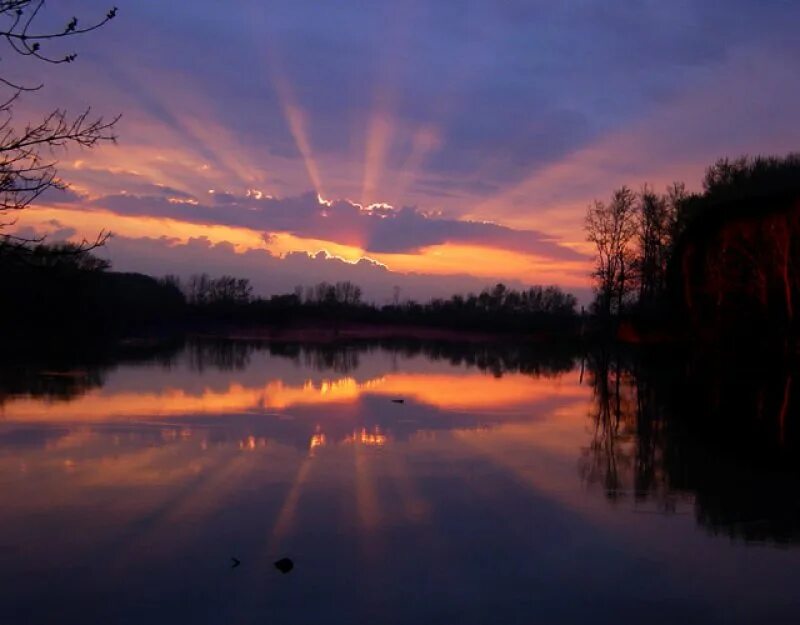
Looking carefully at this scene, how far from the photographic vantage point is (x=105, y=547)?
6.34 meters

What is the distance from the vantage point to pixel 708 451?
436 inches

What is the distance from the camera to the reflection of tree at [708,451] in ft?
26.0

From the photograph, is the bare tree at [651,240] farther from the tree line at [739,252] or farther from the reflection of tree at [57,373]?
the reflection of tree at [57,373]

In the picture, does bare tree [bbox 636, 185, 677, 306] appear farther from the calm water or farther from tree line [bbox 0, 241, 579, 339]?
the calm water

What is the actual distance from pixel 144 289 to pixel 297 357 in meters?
80.0

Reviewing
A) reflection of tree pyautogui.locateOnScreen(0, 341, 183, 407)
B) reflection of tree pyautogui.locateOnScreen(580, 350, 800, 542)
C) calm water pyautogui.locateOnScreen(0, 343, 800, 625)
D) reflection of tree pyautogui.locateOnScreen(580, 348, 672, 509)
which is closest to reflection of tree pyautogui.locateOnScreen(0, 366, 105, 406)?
reflection of tree pyautogui.locateOnScreen(0, 341, 183, 407)

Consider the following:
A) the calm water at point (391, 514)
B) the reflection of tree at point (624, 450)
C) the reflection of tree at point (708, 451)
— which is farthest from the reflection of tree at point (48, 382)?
the reflection of tree at point (708, 451)

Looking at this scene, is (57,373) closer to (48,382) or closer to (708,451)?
(48,382)

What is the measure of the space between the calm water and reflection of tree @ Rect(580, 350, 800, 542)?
2.0 inches

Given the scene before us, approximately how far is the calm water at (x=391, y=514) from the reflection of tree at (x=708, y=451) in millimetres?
52

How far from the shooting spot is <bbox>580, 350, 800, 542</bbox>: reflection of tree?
792cm

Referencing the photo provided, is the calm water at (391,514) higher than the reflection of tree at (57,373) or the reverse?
the reverse

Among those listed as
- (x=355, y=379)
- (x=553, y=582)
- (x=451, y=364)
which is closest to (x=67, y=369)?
(x=355, y=379)

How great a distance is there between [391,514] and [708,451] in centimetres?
560
